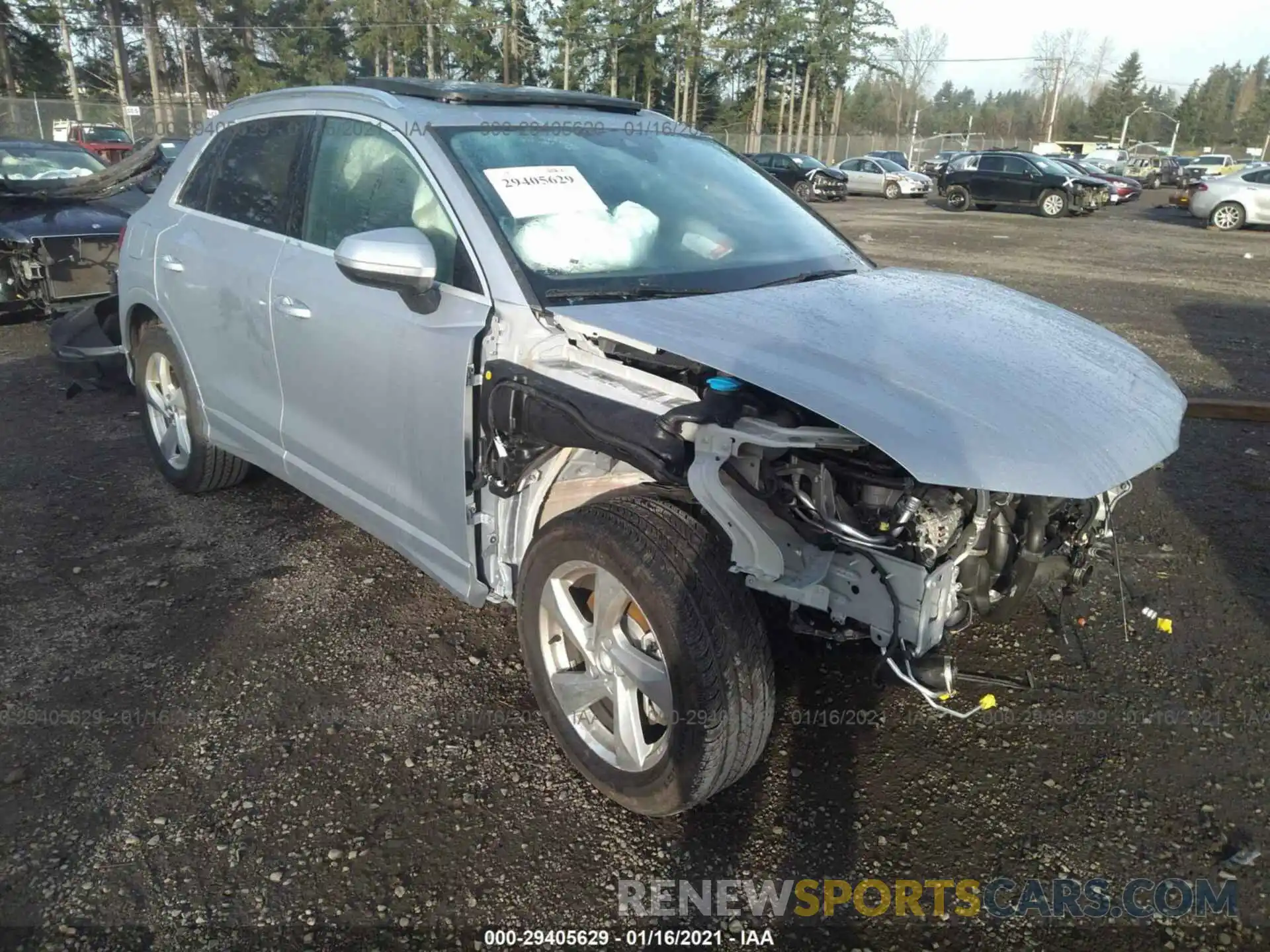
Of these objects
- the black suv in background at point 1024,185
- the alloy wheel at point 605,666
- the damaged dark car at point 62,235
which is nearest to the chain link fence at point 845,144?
the black suv in background at point 1024,185

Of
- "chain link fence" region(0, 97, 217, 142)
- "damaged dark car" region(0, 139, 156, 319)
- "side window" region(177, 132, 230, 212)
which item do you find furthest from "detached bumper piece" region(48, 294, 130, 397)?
"chain link fence" region(0, 97, 217, 142)

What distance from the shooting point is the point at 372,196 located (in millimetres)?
3176

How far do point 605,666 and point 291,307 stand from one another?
6.01 ft

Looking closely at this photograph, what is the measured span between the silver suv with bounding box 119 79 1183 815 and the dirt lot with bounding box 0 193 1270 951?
26 cm

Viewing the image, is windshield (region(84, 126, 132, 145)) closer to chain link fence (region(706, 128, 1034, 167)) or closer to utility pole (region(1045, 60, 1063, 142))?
chain link fence (region(706, 128, 1034, 167))

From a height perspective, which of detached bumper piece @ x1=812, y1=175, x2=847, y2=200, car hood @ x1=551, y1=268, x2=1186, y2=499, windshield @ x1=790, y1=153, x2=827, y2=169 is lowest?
detached bumper piece @ x1=812, y1=175, x2=847, y2=200

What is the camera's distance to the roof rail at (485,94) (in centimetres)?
327

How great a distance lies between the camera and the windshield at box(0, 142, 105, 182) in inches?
375

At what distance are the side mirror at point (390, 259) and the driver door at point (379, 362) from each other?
0.55 ft

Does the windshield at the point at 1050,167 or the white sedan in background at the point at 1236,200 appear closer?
the white sedan in background at the point at 1236,200

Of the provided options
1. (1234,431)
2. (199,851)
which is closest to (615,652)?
(199,851)

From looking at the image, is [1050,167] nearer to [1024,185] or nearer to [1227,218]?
[1024,185]

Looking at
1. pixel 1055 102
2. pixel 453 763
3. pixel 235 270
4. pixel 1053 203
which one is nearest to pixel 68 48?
pixel 1053 203

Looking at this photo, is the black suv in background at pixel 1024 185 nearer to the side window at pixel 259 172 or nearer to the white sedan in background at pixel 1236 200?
the white sedan in background at pixel 1236 200
